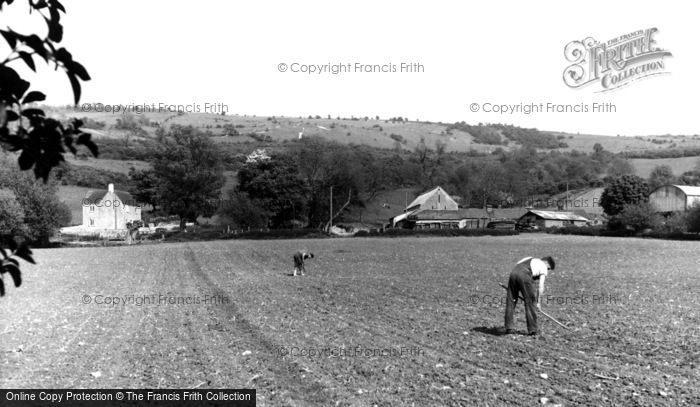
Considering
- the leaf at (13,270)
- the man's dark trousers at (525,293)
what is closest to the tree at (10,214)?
the man's dark trousers at (525,293)

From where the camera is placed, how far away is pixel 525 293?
567 inches

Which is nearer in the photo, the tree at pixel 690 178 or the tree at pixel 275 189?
the tree at pixel 275 189

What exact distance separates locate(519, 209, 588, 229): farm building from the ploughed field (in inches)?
3655

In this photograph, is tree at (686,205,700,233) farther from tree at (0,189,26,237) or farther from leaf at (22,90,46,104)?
leaf at (22,90,46,104)

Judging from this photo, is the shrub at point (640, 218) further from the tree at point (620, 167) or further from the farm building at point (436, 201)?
the tree at point (620, 167)

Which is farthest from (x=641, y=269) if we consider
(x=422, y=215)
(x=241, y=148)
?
(x=241, y=148)

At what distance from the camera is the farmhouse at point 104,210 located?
346 feet

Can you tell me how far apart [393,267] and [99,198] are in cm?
8269

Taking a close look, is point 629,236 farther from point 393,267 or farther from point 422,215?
point 393,267

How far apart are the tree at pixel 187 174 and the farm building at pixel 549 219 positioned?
61300 millimetres

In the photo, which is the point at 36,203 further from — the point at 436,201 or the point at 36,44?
the point at 36,44

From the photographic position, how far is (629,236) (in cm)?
8894

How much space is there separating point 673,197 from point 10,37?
122470 millimetres

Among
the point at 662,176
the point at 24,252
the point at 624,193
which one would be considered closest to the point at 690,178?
the point at 662,176
